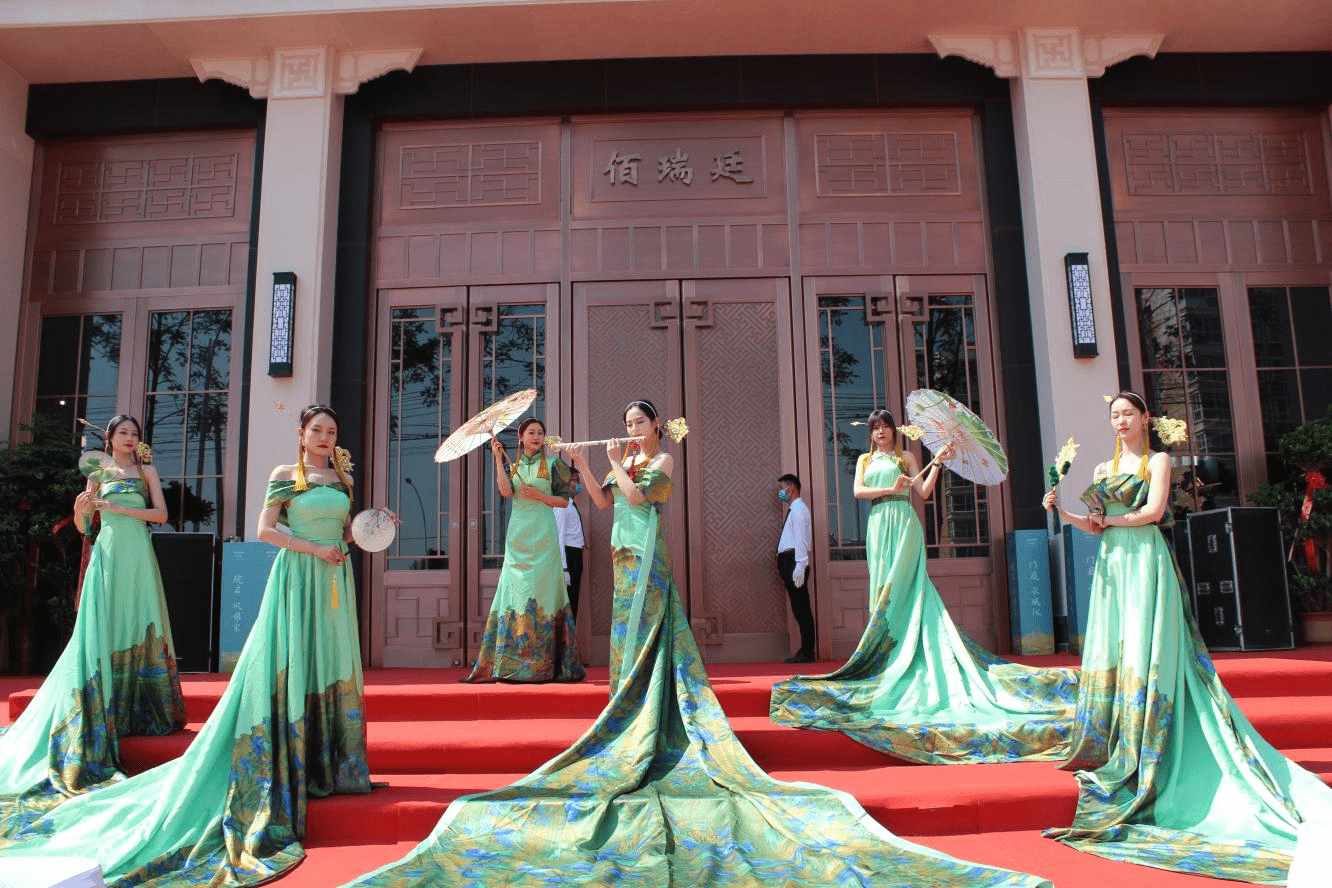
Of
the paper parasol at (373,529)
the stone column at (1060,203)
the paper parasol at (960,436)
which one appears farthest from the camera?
the stone column at (1060,203)

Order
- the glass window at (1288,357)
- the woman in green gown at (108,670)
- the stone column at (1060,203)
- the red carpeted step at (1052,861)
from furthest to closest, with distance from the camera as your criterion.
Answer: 1. the glass window at (1288,357)
2. the stone column at (1060,203)
3. the woman in green gown at (108,670)
4. the red carpeted step at (1052,861)

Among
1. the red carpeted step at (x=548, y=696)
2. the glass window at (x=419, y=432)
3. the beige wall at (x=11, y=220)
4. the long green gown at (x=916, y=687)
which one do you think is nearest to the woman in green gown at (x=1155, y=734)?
the long green gown at (x=916, y=687)

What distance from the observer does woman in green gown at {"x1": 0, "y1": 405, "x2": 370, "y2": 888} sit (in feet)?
11.0

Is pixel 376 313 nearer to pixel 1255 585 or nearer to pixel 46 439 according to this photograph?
pixel 46 439

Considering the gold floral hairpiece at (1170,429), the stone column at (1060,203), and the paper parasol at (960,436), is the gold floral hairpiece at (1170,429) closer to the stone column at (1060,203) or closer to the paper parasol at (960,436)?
the paper parasol at (960,436)

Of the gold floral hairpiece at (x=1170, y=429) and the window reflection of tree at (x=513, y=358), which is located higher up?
the window reflection of tree at (x=513, y=358)

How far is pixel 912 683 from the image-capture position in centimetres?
486

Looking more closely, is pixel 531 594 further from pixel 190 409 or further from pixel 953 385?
pixel 953 385

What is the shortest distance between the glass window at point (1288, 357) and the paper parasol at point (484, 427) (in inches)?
206

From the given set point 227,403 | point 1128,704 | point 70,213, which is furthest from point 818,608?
point 70,213

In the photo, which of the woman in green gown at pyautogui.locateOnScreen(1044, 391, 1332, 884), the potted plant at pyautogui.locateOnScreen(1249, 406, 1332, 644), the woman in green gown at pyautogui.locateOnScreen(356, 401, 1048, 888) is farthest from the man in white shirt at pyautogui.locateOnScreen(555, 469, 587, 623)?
the potted plant at pyautogui.locateOnScreen(1249, 406, 1332, 644)

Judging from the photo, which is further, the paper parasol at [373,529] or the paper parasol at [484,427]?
the paper parasol at [484,427]

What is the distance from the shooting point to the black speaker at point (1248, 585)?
611 centimetres

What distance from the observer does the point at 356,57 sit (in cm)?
735
